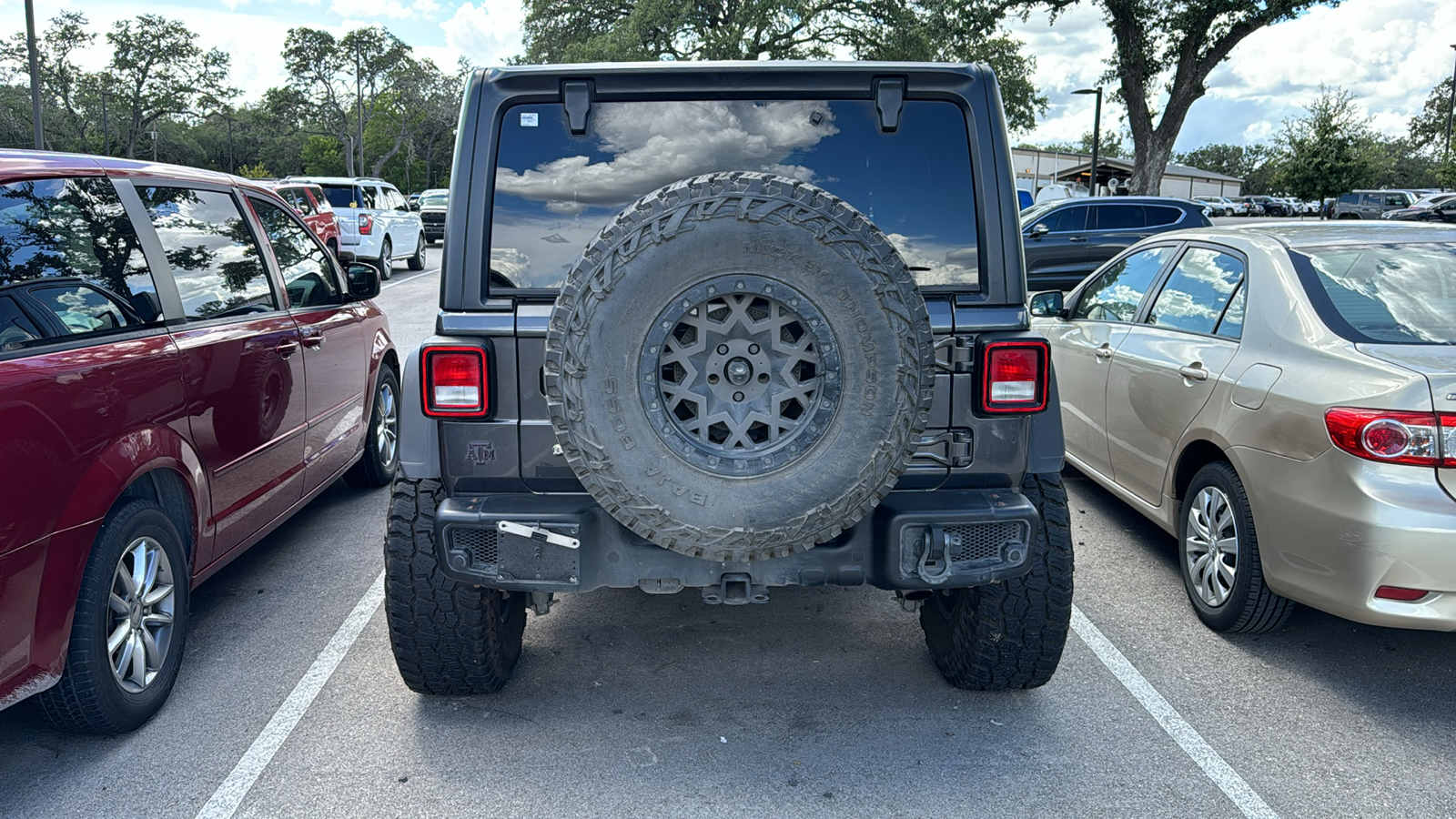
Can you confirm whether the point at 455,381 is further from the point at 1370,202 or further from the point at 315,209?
the point at 1370,202

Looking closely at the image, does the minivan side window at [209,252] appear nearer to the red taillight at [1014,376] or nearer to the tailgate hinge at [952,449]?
the tailgate hinge at [952,449]

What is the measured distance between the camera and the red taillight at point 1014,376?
3.01 meters

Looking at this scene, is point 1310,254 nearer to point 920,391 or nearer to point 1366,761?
point 1366,761

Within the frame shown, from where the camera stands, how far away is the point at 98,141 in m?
64.5

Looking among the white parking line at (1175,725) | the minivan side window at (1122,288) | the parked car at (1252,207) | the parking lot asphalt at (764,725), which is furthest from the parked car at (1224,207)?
Answer: the parking lot asphalt at (764,725)

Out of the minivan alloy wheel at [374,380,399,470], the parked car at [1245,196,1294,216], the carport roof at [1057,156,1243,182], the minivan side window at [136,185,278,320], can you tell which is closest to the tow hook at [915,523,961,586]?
the minivan side window at [136,185,278,320]

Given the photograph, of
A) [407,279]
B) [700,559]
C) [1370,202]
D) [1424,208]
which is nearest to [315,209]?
[407,279]

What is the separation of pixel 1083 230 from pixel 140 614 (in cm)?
1348

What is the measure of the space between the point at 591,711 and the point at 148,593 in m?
1.49

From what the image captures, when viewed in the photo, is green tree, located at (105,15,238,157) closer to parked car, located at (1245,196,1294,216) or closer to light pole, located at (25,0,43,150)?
light pole, located at (25,0,43,150)

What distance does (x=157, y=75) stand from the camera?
63562 millimetres

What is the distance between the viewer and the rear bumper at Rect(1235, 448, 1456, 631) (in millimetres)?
3262

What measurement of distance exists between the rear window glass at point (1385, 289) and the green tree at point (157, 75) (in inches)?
2758

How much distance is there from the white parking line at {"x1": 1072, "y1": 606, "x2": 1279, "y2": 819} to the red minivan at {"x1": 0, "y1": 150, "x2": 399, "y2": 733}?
330 centimetres
